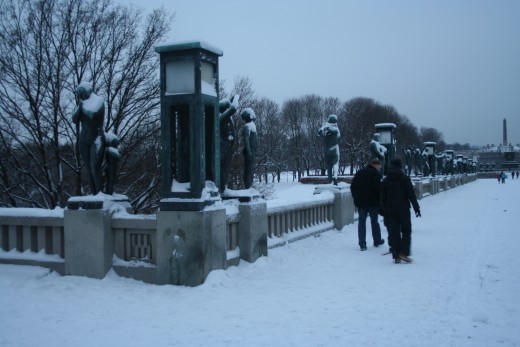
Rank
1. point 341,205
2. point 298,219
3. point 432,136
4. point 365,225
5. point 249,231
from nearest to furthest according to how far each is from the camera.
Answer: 1. point 249,231
2. point 365,225
3. point 298,219
4. point 341,205
5. point 432,136

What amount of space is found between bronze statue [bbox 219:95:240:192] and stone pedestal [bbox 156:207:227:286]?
1.81 metres

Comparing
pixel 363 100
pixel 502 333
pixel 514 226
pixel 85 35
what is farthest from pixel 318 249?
pixel 363 100

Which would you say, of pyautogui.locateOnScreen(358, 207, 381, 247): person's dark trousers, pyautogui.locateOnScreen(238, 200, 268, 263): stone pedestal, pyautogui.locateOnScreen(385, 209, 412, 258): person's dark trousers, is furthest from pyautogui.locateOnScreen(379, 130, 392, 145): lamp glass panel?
pyautogui.locateOnScreen(238, 200, 268, 263): stone pedestal

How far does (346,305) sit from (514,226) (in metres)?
10.1

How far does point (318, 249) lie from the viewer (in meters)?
10.6

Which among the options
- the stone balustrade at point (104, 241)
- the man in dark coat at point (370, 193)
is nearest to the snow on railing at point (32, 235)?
the stone balustrade at point (104, 241)

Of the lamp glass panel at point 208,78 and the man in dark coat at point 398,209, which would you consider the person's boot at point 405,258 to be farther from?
the lamp glass panel at point 208,78

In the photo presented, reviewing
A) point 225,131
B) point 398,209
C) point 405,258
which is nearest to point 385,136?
point 398,209

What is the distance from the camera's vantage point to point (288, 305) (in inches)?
247

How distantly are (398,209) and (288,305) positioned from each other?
3734 millimetres

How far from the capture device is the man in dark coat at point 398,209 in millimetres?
9062

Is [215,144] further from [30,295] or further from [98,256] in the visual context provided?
[30,295]

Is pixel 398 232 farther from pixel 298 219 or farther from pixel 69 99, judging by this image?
pixel 69 99

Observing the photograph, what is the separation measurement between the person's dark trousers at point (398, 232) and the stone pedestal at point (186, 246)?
11.4 ft
